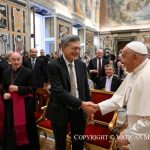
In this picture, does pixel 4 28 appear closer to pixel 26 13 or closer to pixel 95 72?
pixel 26 13

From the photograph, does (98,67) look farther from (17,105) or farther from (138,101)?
(138,101)

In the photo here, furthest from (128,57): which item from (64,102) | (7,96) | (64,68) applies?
(7,96)

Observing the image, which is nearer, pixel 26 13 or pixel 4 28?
pixel 4 28

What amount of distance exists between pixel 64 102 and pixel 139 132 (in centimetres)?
93

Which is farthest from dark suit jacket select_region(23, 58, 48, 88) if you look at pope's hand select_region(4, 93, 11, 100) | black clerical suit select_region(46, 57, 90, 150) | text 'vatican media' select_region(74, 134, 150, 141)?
black clerical suit select_region(46, 57, 90, 150)

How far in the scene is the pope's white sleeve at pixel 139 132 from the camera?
2145 millimetres

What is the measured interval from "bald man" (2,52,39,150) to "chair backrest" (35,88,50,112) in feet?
1.20

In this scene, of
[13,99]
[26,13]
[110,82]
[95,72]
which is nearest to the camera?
[13,99]

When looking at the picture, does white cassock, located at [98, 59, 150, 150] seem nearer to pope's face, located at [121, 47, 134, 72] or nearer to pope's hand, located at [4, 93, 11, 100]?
pope's face, located at [121, 47, 134, 72]

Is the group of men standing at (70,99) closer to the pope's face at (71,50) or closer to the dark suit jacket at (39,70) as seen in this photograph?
the pope's face at (71,50)

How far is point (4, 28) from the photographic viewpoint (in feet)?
26.8

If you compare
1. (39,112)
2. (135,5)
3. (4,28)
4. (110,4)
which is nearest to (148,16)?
(135,5)

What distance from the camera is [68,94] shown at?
264 centimetres

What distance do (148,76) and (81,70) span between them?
942mm
